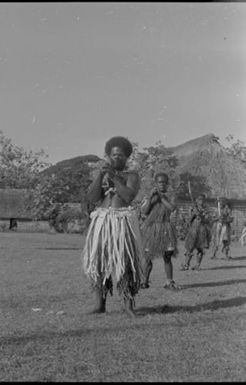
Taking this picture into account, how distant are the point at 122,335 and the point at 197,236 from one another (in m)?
6.44

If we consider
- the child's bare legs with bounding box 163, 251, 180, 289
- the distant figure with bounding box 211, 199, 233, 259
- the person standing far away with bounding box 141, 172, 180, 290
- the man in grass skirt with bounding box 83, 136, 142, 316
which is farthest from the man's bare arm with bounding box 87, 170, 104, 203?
the distant figure with bounding box 211, 199, 233, 259

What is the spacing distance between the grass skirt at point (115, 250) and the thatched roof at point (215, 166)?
23.4m

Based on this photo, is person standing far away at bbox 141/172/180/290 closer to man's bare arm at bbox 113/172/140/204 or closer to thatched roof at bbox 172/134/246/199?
man's bare arm at bbox 113/172/140/204

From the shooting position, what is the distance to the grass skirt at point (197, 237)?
1085 centimetres

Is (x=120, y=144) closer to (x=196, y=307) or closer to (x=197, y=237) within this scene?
(x=196, y=307)

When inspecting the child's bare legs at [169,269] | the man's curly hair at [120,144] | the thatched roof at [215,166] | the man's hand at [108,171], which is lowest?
the child's bare legs at [169,269]

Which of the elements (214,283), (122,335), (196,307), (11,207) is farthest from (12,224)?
(122,335)

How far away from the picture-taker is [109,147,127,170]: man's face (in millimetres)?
5492

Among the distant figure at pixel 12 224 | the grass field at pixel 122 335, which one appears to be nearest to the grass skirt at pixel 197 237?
the grass field at pixel 122 335

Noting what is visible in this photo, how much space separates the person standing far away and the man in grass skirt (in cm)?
195

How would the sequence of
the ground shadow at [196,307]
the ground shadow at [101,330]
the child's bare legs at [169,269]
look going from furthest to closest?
the child's bare legs at [169,269] → the ground shadow at [196,307] → the ground shadow at [101,330]

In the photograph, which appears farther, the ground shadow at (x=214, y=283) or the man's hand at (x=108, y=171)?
the ground shadow at (x=214, y=283)

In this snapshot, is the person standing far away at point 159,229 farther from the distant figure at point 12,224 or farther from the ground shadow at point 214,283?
the distant figure at point 12,224

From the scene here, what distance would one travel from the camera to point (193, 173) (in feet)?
95.5
